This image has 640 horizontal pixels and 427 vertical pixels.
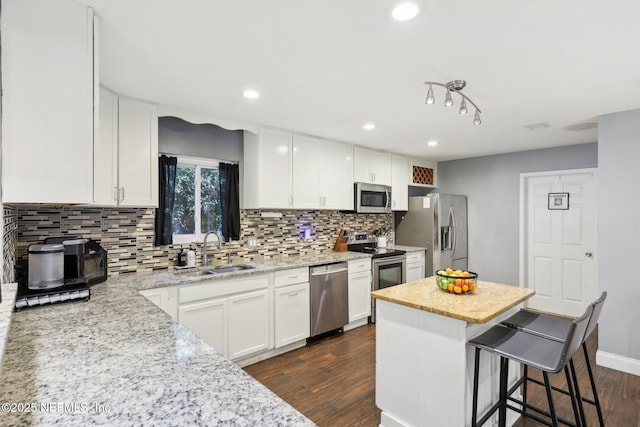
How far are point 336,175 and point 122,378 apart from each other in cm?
335

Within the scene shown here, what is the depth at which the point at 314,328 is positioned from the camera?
3.46 metres

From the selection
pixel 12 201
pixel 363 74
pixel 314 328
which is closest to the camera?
pixel 12 201

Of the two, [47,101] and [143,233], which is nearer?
[47,101]

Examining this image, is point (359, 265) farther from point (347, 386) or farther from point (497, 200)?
point (497, 200)

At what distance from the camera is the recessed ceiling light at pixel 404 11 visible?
1436 mm

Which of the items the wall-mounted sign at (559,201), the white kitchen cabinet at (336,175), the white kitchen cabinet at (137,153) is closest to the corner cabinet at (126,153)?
the white kitchen cabinet at (137,153)

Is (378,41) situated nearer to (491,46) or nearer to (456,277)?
(491,46)

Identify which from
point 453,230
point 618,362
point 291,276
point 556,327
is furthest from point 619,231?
point 291,276

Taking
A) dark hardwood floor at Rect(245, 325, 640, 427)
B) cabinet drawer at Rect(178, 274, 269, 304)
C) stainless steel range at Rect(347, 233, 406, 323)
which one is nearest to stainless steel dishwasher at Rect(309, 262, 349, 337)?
dark hardwood floor at Rect(245, 325, 640, 427)

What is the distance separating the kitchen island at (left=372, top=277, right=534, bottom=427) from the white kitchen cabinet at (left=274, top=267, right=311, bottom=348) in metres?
1.26

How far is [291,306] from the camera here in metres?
3.29

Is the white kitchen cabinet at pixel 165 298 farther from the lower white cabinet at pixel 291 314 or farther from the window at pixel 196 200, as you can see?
the lower white cabinet at pixel 291 314

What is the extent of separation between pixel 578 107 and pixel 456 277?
1.94m

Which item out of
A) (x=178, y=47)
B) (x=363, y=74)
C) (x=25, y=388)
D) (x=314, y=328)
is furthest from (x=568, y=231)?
(x=25, y=388)
